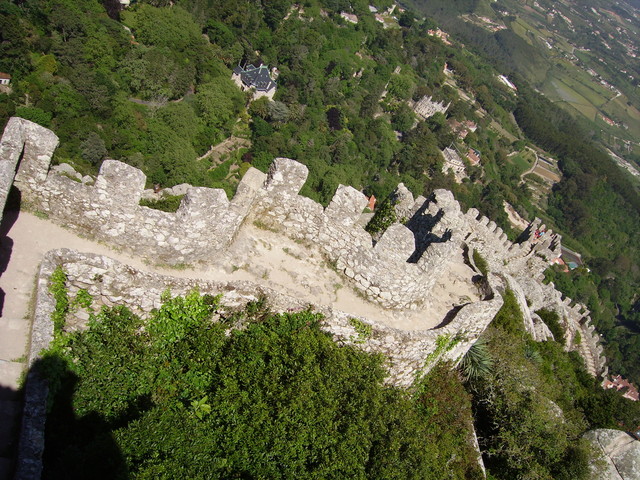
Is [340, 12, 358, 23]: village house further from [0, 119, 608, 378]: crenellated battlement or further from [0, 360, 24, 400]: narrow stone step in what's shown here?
[0, 360, 24, 400]: narrow stone step

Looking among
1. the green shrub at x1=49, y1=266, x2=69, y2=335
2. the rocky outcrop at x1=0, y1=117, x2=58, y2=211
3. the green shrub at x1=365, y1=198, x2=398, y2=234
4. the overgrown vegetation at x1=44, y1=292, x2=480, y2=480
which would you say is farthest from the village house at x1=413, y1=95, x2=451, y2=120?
the green shrub at x1=49, y1=266, x2=69, y2=335

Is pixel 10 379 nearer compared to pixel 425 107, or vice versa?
pixel 10 379

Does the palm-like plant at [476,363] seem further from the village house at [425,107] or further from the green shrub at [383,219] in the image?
the village house at [425,107]

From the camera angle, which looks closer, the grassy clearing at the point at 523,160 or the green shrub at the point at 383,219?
the green shrub at the point at 383,219

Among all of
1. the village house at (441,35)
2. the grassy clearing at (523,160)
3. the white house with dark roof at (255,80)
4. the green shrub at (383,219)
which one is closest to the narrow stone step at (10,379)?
the green shrub at (383,219)

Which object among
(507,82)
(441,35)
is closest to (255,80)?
(441,35)

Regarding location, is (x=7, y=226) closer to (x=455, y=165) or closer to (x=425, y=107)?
(x=455, y=165)

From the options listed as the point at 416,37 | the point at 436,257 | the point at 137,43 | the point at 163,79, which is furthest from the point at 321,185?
the point at 416,37
